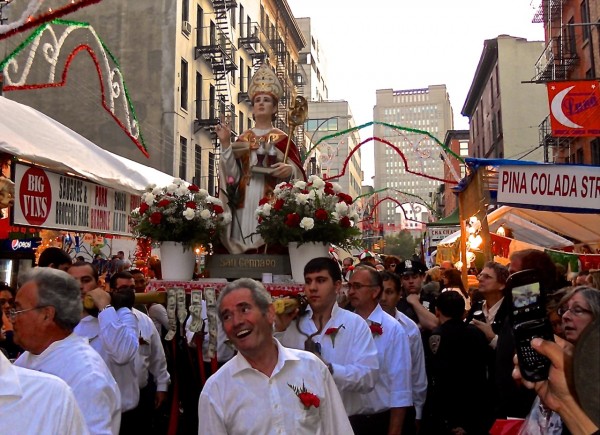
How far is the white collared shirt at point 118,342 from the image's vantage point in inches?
192

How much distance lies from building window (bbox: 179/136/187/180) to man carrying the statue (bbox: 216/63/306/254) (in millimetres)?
20343

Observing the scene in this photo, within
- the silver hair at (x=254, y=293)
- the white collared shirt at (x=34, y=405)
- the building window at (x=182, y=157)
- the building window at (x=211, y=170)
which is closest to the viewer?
the white collared shirt at (x=34, y=405)

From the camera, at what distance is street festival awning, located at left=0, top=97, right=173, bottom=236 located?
7.36 m

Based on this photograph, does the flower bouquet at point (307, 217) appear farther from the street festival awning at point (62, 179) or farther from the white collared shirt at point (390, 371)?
the street festival awning at point (62, 179)

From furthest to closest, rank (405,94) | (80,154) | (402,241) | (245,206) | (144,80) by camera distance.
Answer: (405,94) → (402,241) → (144,80) → (80,154) → (245,206)

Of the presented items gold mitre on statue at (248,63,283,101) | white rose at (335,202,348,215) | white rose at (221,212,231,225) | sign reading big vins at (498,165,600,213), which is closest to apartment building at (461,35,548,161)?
sign reading big vins at (498,165,600,213)

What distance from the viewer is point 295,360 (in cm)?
321

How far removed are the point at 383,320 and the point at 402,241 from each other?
106 m

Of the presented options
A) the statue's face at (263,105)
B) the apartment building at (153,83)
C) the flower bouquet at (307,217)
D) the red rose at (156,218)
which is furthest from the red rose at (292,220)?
the apartment building at (153,83)

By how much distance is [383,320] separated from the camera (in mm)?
5273

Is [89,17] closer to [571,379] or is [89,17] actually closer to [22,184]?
[22,184]

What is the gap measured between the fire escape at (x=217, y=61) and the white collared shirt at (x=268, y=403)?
2613 cm

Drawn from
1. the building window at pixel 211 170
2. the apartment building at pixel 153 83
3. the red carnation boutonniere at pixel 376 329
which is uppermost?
the apartment building at pixel 153 83

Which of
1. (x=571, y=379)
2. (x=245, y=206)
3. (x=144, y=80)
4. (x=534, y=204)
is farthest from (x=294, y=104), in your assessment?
(x=144, y=80)
